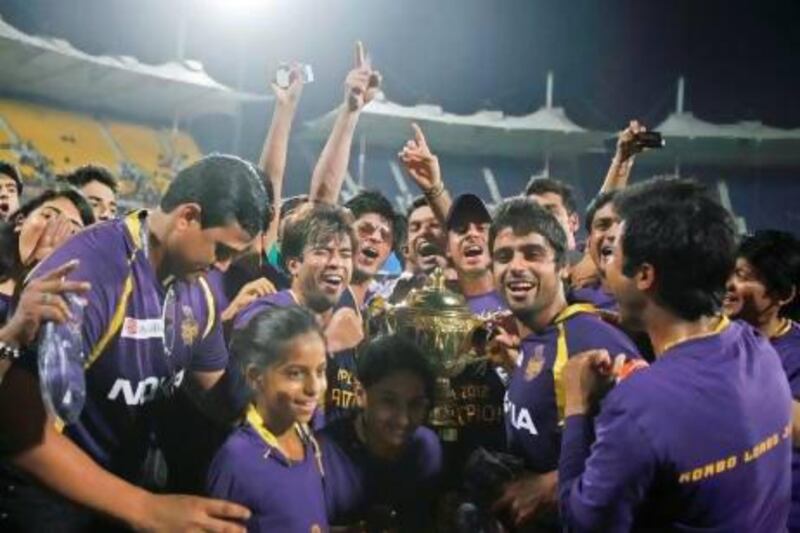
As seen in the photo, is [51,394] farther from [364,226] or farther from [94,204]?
[94,204]

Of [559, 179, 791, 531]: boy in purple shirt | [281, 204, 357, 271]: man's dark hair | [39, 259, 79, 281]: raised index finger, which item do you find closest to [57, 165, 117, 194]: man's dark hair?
[281, 204, 357, 271]: man's dark hair

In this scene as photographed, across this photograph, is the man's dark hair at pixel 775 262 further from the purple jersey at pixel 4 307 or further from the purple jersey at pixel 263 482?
the purple jersey at pixel 4 307

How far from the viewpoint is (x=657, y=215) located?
1.55 meters

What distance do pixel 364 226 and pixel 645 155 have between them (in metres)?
10.7

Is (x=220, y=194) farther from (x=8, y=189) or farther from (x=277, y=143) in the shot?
(x=8, y=189)

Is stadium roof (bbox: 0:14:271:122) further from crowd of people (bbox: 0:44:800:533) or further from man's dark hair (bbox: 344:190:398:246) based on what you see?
crowd of people (bbox: 0:44:800:533)

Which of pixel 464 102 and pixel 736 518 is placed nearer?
pixel 736 518

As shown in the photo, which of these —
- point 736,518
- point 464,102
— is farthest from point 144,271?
point 464,102

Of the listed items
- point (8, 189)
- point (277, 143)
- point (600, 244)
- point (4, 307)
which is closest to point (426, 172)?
point (277, 143)

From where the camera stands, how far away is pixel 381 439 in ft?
7.29

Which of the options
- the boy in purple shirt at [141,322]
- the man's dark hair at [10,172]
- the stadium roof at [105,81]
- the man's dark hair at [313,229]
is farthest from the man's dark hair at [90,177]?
the stadium roof at [105,81]

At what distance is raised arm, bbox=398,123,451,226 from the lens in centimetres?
263

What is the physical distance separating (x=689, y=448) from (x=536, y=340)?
2.32ft

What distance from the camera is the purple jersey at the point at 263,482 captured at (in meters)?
1.98
